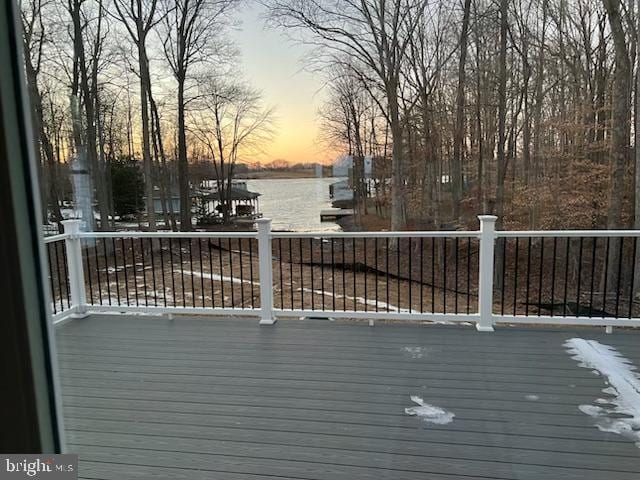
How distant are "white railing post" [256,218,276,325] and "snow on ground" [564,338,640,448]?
2275 millimetres

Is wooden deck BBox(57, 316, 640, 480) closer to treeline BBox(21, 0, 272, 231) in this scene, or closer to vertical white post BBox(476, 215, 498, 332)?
vertical white post BBox(476, 215, 498, 332)

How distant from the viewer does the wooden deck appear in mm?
1825

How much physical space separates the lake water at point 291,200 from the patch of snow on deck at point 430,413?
2071mm

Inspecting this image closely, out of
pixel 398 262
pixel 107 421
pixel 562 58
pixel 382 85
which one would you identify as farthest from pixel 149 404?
pixel 382 85

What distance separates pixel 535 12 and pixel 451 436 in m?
7.93

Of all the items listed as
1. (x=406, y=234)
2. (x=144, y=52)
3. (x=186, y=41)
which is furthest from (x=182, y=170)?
(x=406, y=234)

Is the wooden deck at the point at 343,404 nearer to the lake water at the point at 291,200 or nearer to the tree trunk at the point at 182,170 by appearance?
the lake water at the point at 291,200

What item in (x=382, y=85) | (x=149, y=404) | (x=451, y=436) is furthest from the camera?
(x=382, y=85)

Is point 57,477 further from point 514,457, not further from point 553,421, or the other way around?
point 553,421

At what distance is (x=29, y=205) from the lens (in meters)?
0.48

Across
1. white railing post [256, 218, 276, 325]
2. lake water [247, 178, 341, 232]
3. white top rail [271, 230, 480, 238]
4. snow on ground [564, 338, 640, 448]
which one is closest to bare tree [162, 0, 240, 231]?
lake water [247, 178, 341, 232]

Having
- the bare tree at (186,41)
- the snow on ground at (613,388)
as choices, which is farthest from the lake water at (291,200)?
the snow on ground at (613,388)

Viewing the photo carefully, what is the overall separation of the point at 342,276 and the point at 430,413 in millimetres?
5075

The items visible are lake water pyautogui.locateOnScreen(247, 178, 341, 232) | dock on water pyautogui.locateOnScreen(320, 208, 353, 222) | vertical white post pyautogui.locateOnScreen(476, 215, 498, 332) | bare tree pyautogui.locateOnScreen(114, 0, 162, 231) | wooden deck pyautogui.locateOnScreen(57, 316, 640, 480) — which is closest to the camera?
wooden deck pyautogui.locateOnScreen(57, 316, 640, 480)
